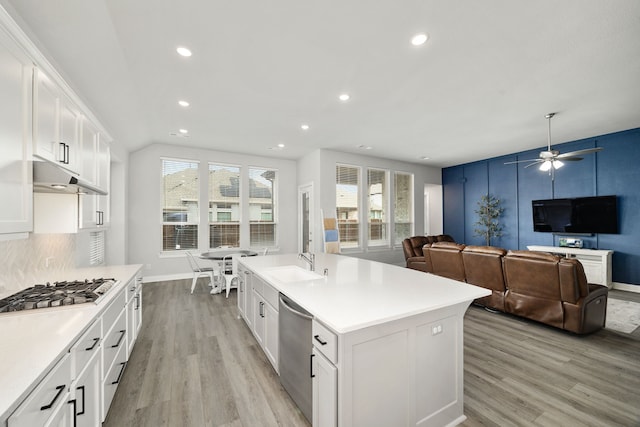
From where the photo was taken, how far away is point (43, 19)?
76.9 inches

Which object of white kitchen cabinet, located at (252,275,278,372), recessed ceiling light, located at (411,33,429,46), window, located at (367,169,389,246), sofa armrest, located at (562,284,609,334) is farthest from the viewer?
window, located at (367,169,389,246)

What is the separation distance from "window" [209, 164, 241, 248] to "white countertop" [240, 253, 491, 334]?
4.28 meters

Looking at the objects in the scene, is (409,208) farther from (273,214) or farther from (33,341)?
(33,341)

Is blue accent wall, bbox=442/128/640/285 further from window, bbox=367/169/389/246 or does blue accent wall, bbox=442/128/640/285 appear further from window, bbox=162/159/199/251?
window, bbox=162/159/199/251

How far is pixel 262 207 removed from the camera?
7.04 m

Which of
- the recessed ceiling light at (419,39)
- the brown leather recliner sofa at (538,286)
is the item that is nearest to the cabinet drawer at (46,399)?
the recessed ceiling light at (419,39)

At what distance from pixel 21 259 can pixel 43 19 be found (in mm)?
1835

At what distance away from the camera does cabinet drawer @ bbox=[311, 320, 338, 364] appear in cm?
138

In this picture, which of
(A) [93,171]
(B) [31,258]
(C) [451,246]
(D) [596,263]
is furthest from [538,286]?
(B) [31,258]

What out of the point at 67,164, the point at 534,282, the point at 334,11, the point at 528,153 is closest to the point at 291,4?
the point at 334,11

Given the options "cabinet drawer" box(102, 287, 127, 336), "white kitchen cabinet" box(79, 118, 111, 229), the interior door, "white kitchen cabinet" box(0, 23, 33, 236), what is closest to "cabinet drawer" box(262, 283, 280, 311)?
"cabinet drawer" box(102, 287, 127, 336)

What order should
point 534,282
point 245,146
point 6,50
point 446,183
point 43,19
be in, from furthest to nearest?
point 446,183 < point 245,146 < point 534,282 < point 43,19 < point 6,50

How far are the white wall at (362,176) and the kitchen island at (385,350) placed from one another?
171 inches

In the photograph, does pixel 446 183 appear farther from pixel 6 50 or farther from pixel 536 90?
pixel 6 50
